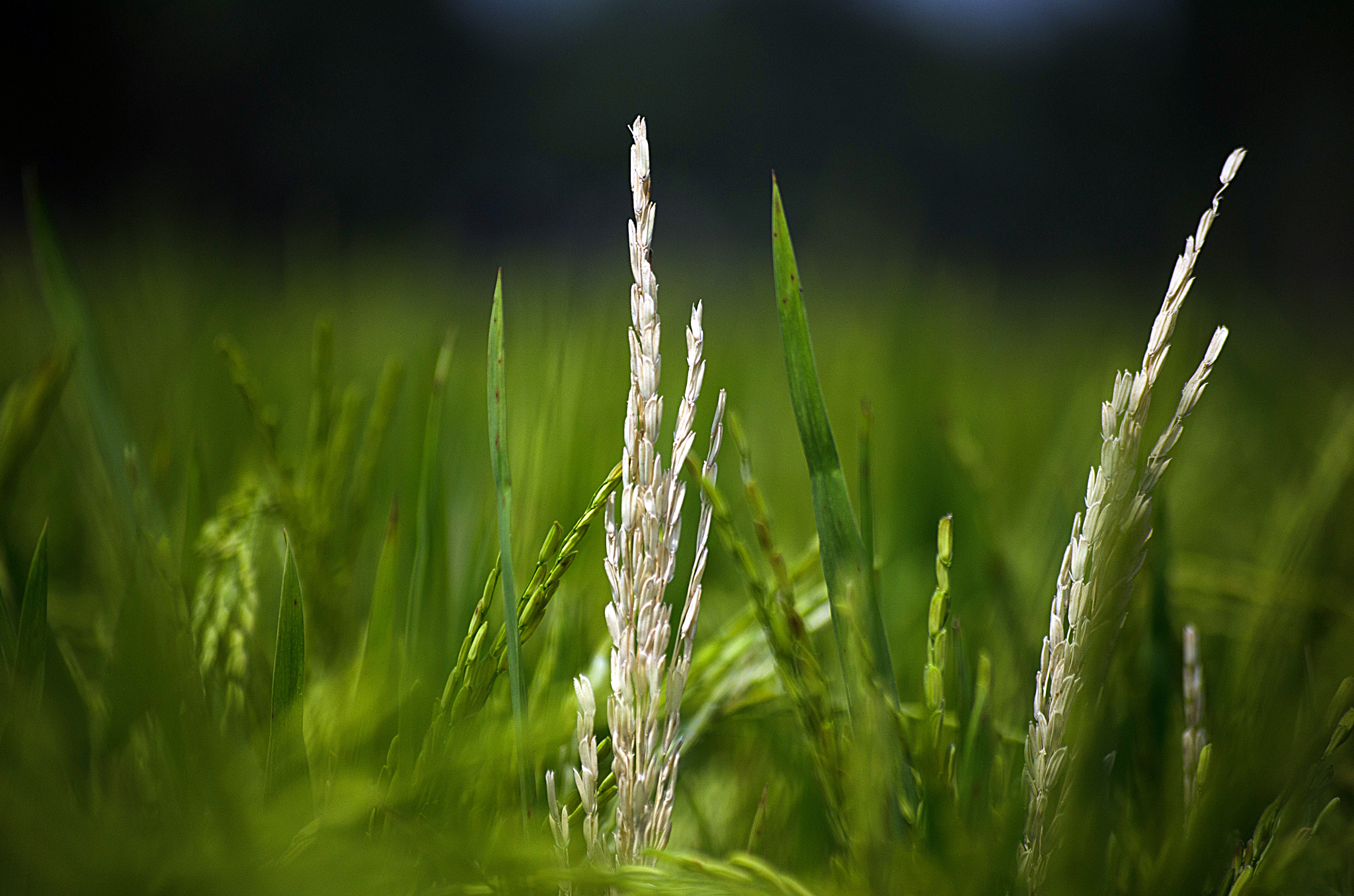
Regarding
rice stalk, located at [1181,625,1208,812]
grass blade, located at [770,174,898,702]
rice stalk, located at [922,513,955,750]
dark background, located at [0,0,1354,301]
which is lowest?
rice stalk, located at [1181,625,1208,812]

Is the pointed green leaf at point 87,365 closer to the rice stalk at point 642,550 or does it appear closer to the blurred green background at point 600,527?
the blurred green background at point 600,527

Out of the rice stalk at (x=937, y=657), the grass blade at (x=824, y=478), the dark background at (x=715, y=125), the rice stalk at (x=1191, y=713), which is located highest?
the dark background at (x=715, y=125)

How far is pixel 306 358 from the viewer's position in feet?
2.64

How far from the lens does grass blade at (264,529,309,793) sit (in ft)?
0.52

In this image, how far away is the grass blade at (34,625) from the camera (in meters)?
0.15

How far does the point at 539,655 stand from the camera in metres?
0.29

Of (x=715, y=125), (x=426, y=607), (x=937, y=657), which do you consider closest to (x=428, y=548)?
(x=426, y=607)

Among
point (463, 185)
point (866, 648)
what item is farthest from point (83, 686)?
point (463, 185)

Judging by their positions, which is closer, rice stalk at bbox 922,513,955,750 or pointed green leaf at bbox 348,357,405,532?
rice stalk at bbox 922,513,955,750

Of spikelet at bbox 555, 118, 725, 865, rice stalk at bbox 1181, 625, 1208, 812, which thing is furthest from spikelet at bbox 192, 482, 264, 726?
rice stalk at bbox 1181, 625, 1208, 812

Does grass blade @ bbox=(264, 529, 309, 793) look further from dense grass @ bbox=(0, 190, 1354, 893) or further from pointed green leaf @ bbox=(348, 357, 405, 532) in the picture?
pointed green leaf @ bbox=(348, 357, 405, 532)

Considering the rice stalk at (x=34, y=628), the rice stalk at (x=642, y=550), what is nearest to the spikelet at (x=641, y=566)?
the rice stalk at (x=642, y=550)

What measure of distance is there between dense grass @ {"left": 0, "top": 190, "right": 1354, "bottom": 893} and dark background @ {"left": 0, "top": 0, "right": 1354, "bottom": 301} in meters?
Result: 0.45

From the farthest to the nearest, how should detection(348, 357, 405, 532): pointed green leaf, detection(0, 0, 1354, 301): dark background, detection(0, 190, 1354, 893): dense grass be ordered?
detection(0, 0, 1354, 301): dark background, detection(348, 357, 405, 532): pointed green leaf, detection(0, 190, 1354, 893): dense grass
